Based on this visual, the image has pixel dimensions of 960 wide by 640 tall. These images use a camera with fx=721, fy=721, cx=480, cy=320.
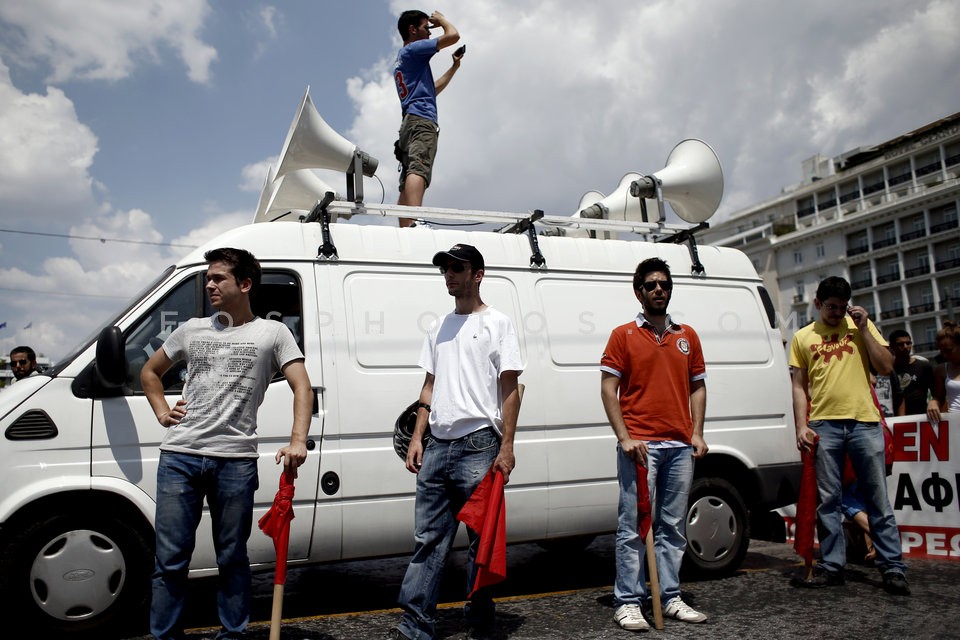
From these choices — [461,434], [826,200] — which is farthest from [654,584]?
A: [826,200]

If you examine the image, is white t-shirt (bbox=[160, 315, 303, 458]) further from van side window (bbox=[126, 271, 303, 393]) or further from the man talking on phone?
the man talking on phone

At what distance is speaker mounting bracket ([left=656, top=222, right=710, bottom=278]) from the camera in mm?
5355

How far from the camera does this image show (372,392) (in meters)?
4.14

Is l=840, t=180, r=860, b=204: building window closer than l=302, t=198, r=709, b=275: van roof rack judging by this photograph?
No

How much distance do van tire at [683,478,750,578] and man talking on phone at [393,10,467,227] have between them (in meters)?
3.19

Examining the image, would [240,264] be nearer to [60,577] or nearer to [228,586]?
[228,586]

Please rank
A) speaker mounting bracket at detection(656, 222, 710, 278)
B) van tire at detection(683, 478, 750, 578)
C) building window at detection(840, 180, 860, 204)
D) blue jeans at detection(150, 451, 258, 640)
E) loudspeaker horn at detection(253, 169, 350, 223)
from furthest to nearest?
1. building window at detection(840, 180, 860, 204)
2. loudspeaker horn at detection(253, 169, 350, 223)
3. speaker mounting bracket at detection(656, 222, 710, 278)
4. van tire at detection(683, 478, 750, 578)
5. blue jeans at detection(150, 451, 258, 640)

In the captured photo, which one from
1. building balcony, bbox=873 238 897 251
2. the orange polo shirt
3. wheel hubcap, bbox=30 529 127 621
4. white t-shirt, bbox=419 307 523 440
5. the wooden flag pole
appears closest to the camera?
white t-shirt, bbox=419 307 523 440

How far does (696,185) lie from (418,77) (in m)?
2.55

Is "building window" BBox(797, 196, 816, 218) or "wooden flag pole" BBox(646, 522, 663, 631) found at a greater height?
"building window" BBox(797, 196, 816, 218)

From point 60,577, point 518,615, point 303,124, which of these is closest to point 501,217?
point 303,124

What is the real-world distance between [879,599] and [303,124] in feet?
15.8

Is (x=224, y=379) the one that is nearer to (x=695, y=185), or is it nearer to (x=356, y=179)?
(x=356, y=179)

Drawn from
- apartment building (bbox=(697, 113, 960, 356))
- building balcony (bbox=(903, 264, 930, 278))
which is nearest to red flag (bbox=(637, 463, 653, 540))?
apartment building (bbox=(697, 113, 960, 356))
